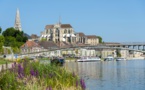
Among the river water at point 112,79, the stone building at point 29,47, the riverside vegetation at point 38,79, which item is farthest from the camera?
the stone building at point 29,47

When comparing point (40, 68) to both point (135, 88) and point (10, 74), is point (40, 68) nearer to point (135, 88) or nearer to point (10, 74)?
point (10, 74)

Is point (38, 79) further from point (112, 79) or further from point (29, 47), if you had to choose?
point (29, 47)

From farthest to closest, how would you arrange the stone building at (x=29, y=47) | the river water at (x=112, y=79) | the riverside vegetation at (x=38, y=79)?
the stone building at (x=29, y=47) → the river water at (x=112, y=79) → the riverside vegetation at (x=38, y=79)

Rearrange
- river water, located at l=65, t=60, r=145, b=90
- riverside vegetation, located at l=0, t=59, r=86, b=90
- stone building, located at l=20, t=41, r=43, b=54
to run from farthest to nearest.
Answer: stone building, located at l=20, t=41, r=43, b=54
river water, located at l=65, t=60, r=145, b=90
riverside vegetation, located at l=0, t=59, r=86, b=90

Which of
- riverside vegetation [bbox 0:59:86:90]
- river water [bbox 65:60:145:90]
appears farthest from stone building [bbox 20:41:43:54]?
riverside vegetation [bbox 0:59:86:90]

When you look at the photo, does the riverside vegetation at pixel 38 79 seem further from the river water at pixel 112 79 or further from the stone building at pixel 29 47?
the stone building at pixel 29 47

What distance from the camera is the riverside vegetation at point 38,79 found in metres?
13.6

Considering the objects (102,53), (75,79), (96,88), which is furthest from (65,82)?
(102,53)

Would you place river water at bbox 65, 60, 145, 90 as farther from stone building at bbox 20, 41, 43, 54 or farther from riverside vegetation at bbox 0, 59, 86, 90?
stone building at bbox 20, 41, 43, 54

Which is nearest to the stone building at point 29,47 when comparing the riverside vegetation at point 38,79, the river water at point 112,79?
the river water at point 112,79

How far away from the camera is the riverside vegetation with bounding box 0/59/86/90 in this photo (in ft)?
44.5

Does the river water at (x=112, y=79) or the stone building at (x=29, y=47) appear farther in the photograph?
the stone building at (x=29, y=47)

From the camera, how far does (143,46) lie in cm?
10919

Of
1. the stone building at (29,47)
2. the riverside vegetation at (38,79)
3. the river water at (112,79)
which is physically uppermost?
the stone building at (29,47)
